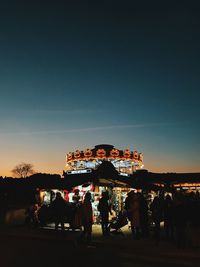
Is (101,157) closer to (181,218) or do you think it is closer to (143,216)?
(143,216)

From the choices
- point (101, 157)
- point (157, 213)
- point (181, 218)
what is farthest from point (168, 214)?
point (101, 157)

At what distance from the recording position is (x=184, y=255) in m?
10.3

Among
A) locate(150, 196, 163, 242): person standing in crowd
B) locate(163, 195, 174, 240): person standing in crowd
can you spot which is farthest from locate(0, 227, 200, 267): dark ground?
locate(163, 195, 174, 240): person standing in crowd

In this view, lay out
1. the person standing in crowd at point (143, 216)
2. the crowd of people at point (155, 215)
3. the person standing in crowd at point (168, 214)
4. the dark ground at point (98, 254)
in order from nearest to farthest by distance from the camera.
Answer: the dark ground at point (98, 254) < the crowd of people at point (155, 215) < the person standing in crowd at point (168, 214) < the person standing in crowd at point (143, 216)

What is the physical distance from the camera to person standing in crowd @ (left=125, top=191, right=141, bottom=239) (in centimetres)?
1428

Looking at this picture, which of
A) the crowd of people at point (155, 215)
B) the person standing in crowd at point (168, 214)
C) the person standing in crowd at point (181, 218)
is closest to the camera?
the person standing in crowd at point (181, 218)

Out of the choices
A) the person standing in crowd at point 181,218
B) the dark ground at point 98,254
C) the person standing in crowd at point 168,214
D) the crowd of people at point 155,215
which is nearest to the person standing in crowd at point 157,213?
the crowd of people at point 155,215

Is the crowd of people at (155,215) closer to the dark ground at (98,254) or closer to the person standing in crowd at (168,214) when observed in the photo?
the person standing in crowd at (168,214)

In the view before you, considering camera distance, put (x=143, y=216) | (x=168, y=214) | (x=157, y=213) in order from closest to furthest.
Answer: (x=157, y=213)
(x=168, y=214)
(x=143, y=216)

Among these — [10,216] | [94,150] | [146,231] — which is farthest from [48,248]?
[94,150]

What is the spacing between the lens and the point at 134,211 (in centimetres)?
1433

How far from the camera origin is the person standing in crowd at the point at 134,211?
14.3 metres

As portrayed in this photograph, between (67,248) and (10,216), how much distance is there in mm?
12605

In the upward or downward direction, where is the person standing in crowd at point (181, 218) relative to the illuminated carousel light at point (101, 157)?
downward
